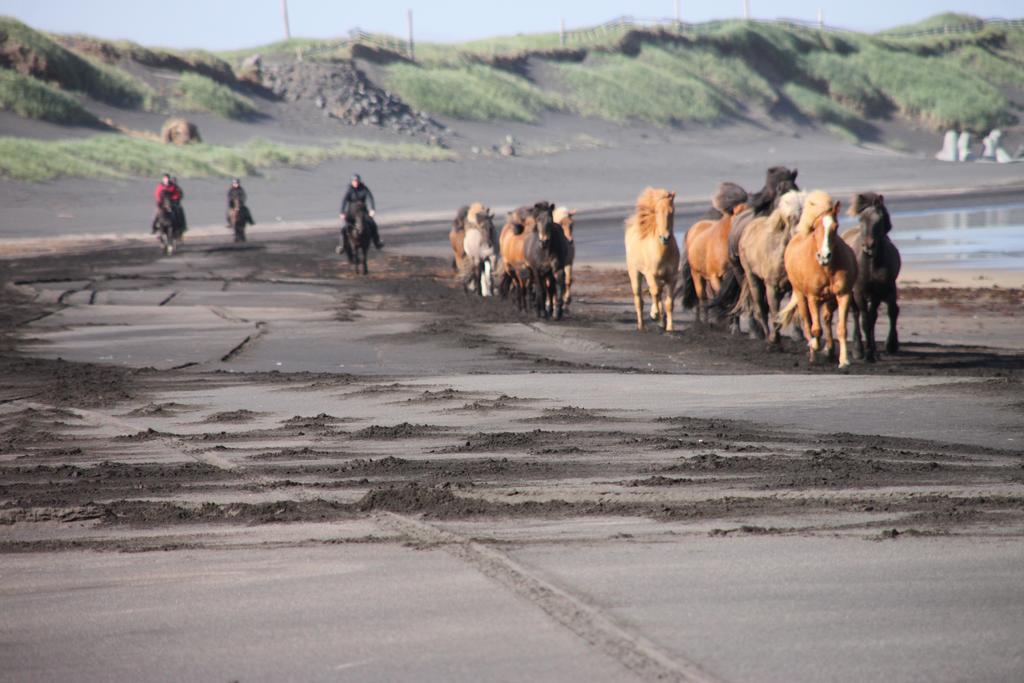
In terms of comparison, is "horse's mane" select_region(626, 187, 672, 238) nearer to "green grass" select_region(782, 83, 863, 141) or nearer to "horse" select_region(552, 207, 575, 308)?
"horse" select_region(552, 207, 575, 308)

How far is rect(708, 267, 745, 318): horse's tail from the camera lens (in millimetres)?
17047

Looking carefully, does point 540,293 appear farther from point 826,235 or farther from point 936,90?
point 936,90

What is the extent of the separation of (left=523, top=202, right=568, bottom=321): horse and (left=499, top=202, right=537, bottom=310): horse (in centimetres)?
37

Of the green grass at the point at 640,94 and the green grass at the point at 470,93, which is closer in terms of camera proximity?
the green grass at the point at 470,93

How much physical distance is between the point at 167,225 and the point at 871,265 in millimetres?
22064

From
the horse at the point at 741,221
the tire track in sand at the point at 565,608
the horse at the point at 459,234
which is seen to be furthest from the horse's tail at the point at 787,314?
the horse at the point at 459,234

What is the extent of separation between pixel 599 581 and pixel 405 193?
48062 mm

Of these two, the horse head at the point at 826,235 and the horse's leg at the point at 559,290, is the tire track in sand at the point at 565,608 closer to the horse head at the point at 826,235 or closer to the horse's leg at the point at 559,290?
the horse head at the point at 826,235

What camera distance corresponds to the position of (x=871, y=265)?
1448cm

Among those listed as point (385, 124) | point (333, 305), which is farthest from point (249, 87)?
point (333, 305)

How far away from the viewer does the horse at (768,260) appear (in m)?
15.3

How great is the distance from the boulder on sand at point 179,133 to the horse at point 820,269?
152 feet

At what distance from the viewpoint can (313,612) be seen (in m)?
5.65

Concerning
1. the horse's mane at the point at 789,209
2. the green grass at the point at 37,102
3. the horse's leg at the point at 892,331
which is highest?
the green grass at the point at 37,102
